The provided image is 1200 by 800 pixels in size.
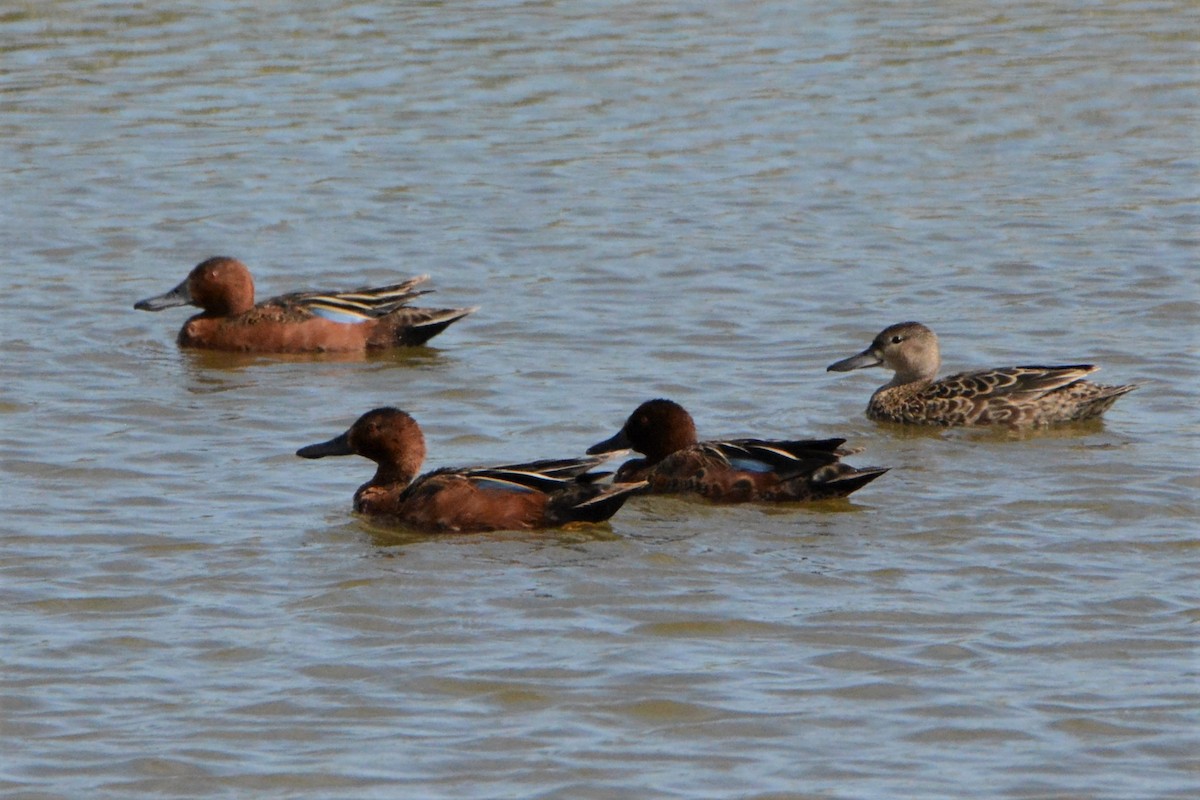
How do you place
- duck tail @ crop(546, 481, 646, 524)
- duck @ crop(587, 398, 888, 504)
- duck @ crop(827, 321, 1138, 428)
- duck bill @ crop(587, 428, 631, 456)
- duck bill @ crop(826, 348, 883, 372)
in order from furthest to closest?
duck bill @ crop(826, 348, 883, 372) → duck @ crop(827, 321, 1138, 428) → duck bill @ crop(587, 428, 631, 456) → duck @ crop(587, 398, 888, 504) → duck tail @ crop(546, 481, 646, 524)

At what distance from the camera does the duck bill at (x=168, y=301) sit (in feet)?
44.8

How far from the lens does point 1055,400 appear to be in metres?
11.4

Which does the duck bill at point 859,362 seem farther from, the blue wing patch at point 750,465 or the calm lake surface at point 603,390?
the blue wing patch at point 750,465

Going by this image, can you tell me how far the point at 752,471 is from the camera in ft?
32.7

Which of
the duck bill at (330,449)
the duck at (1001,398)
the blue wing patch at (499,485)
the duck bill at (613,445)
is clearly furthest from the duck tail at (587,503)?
the duck at (1001,398)

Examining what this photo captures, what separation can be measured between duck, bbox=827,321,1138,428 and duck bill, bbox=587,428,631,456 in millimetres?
1852

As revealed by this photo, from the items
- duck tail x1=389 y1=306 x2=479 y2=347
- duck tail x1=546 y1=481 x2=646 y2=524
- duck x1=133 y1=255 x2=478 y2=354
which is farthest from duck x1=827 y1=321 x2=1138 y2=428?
duck x1=133 y1=255 x2=478 y2=354

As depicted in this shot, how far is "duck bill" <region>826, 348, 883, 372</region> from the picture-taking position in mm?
12086

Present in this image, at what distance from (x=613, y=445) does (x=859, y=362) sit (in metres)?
2.28

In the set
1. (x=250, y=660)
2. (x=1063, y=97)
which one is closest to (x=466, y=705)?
(x=250, y=660)

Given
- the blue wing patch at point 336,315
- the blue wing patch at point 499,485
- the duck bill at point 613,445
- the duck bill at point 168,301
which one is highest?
the duck bill at point 168,301

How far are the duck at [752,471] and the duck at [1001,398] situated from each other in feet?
4.99

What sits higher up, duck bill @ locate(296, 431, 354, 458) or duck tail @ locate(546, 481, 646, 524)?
duck bill @ locate(296, 431, 354, 458)

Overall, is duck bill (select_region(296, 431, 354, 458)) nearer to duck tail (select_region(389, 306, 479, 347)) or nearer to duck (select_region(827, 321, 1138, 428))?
duck (select_region(827, 321, 1138, 428))
